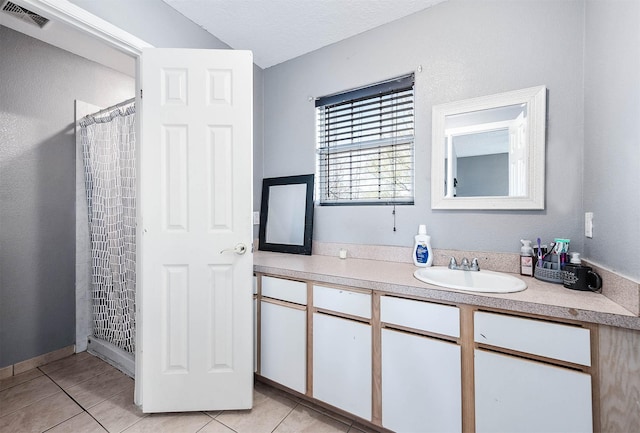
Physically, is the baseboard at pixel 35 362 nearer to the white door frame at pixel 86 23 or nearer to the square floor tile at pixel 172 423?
the square floor tile at pixel 172 423

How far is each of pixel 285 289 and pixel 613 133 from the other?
1720 mm

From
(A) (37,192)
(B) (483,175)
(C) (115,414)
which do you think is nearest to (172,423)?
(C) (115,414)

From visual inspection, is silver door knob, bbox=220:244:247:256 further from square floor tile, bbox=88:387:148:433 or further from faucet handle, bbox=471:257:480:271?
faucet handle, bbox=471:257:480:271

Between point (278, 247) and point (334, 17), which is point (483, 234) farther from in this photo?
point (334, 17)

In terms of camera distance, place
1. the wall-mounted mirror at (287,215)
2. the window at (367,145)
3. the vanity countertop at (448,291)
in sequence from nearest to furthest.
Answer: the vanity countertop at (448,291), the window at (367,145), the wall-mounted mirror at (287,215)

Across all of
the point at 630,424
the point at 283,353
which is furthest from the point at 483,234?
the point at 283,353

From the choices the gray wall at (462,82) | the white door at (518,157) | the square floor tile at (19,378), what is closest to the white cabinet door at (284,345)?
the gray wall at (462,82)

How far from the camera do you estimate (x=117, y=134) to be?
205 cm

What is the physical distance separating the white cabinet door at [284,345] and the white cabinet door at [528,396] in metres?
0.90

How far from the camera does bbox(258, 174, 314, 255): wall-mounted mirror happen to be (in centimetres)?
220

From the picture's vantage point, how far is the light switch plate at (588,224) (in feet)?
4.27

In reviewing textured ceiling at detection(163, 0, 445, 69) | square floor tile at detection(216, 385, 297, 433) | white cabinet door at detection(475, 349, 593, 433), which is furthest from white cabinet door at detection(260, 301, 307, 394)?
textured ceiling at detection(163, 0, 445, 69)

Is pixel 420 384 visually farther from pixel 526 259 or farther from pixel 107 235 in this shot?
pixel 107 235

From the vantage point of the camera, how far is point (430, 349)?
125cm
